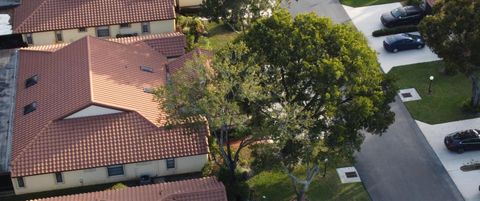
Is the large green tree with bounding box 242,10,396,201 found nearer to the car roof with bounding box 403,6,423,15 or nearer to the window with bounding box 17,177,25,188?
the window with bounding box 17,177,25,188

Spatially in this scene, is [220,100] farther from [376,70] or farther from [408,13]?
[408,13]

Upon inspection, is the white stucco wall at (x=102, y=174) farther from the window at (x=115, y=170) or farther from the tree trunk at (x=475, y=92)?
the tree trunk at (x=475, y=92)

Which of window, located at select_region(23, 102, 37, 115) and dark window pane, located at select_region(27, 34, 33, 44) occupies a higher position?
dark window pane, located at select_region(27, 34, 33, 44)

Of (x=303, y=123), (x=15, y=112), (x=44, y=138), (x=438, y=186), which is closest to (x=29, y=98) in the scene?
(x=15, y=112)

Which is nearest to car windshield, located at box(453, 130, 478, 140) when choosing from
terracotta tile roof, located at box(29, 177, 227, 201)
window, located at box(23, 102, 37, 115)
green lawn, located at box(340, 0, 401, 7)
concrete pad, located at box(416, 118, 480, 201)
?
concrete pad, located at box(416, 118, 480, 201)

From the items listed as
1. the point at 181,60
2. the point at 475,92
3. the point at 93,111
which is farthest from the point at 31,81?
the point at 475,92

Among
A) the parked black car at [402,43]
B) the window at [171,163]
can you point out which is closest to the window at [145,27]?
the window at [171,163]
